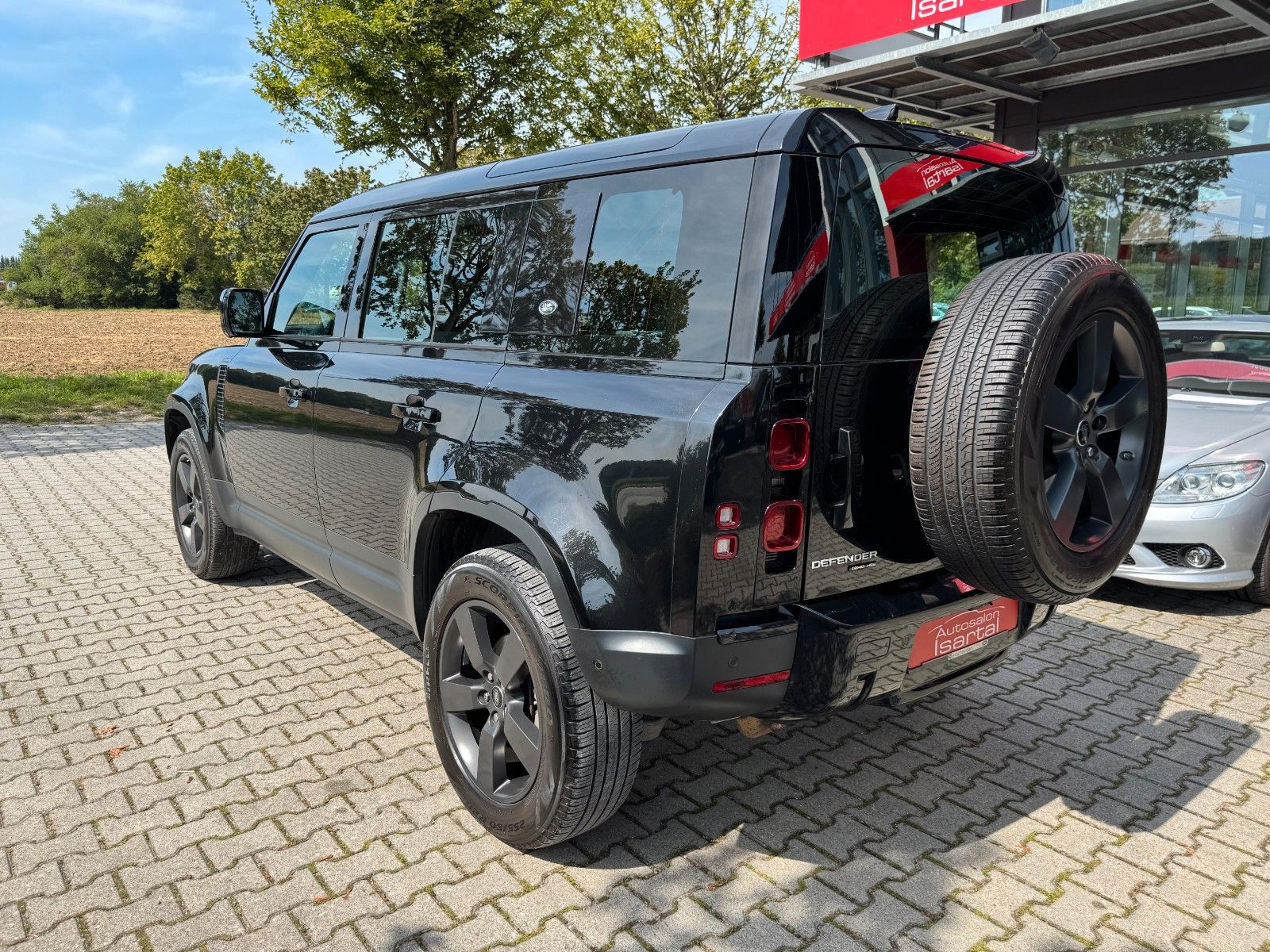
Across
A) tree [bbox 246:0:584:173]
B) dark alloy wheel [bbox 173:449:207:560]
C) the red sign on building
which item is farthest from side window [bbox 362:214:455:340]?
tree [bbox 246:0:584:173]

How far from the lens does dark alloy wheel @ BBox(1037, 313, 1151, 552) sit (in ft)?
8.19

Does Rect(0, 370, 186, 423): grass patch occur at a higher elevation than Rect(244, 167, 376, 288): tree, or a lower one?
lower

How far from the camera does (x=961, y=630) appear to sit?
2773mm

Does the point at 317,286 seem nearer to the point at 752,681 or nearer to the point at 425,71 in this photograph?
the point at 752,681

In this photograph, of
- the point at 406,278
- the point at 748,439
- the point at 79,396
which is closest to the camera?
the point at 748,439

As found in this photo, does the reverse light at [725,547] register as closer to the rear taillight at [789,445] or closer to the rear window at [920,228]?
the rear taillight at [789,445]

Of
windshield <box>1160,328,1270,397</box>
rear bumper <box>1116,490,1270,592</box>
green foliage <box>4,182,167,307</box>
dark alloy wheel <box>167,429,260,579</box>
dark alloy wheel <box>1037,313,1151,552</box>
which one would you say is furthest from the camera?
green foliage <box>4,182,167,307</box>

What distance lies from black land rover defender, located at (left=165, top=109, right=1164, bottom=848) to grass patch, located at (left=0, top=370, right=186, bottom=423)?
11.1m

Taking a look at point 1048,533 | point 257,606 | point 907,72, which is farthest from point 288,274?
point 907,72

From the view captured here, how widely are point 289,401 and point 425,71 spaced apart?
15.3 meters

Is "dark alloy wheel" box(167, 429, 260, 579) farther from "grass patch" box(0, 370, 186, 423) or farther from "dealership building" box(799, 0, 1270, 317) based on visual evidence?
"grass patch" box(0, 370, 186, 423)

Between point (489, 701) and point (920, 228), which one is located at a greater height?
point (920, 228)

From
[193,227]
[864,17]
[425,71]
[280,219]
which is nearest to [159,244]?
[193,227]

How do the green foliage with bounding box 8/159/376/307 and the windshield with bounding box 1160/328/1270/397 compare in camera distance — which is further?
the green foliage with bounding box 8/159/376/307
